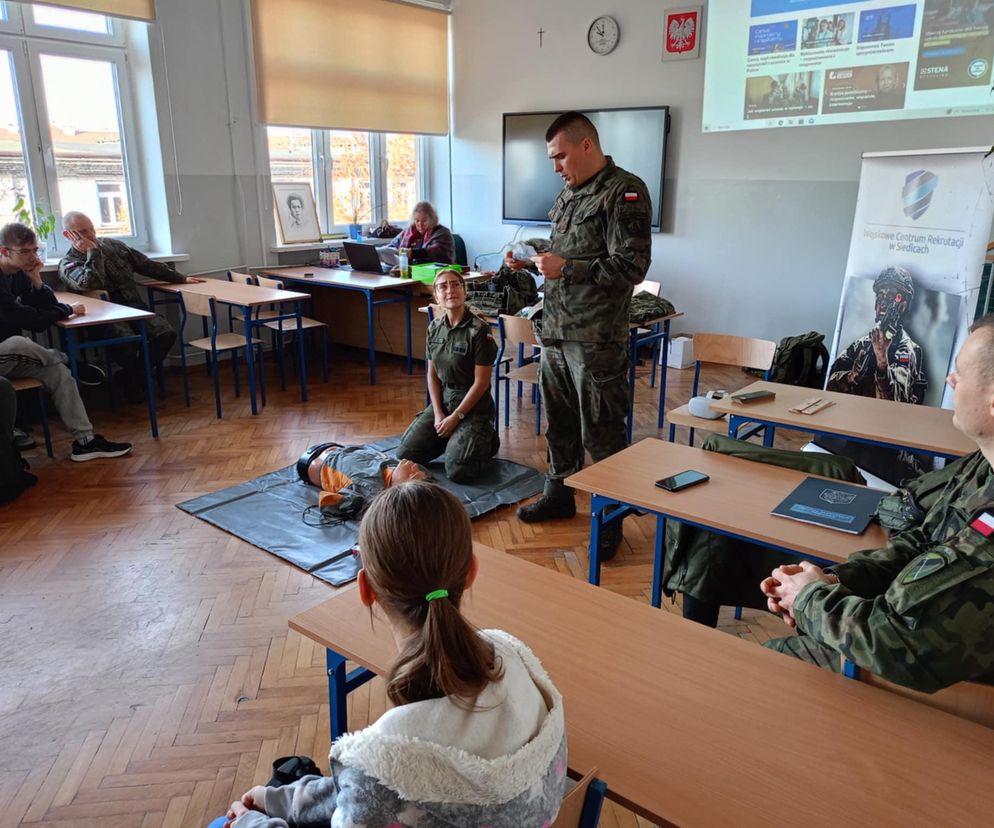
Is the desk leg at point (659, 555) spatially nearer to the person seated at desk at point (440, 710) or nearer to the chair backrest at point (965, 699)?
the chair backrest at point (965, 699)

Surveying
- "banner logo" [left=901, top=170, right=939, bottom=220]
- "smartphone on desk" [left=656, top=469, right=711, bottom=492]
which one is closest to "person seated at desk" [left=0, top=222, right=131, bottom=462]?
"smartphone on desk" [left=656, top=469, right=711, bottom=492]

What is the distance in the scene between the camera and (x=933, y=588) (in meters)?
1.17

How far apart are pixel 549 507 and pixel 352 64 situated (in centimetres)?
519

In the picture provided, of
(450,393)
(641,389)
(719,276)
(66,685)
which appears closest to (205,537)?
(66,685)

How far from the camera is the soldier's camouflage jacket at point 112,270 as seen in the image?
5.02m

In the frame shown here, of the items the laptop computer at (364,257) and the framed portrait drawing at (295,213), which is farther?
the framed portrait drawing at (295,213)

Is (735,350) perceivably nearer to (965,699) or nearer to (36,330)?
(965,699)

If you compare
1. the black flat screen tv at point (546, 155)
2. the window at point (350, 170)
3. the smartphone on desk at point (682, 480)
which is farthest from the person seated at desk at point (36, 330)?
the black flat screen tv at point (546, 155)

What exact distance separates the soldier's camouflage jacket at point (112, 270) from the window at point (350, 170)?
164 cm

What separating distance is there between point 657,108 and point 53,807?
6008 mm

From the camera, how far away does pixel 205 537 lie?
10.8 ft

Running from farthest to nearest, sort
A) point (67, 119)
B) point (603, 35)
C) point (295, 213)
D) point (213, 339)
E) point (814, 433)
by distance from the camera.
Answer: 1. point (295, 213)
2. point (603, 35)
3. point (67, 119)
4. point (213, 339)
5. point (814, 433)

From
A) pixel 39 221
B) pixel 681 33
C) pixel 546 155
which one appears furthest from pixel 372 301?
pixel 681 33

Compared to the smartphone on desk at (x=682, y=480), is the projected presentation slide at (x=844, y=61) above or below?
above
